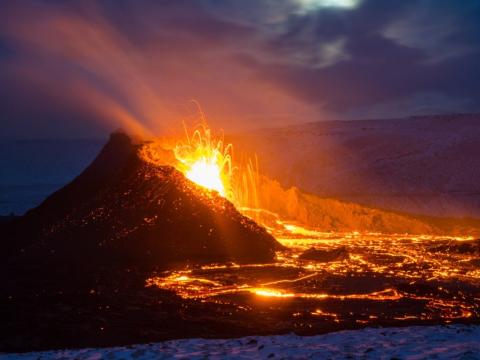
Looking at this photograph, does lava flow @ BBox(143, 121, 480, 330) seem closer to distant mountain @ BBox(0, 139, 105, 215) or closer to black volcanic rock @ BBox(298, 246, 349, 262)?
black volcanic rock @ BBox(298, 246, 349, 262)

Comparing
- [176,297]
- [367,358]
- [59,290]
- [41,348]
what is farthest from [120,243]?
[367,358]

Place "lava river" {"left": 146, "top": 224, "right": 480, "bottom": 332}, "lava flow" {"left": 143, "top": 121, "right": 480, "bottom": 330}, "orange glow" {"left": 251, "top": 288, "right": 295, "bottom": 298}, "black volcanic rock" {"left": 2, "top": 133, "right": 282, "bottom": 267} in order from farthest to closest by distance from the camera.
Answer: "black volcanic rock" {"left": 2, "top": 133, "right": 282, "bottom": 267} < "orange glow" {"left": 251, "top": 288, "right": 295, "bottom": 298} < "lava flow" {"left": 143, "top": 121, "right": 480, "bottom": 330} < "lava river" {"left": 146, "top": 224, "right": 480, "bottom": 332}

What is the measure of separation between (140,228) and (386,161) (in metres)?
53.9

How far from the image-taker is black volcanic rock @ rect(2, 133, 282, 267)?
2095cm

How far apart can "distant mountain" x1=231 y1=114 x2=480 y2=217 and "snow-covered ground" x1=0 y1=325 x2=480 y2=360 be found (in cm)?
3476

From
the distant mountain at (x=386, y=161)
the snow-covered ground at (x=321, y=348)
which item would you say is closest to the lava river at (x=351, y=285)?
the snow-covered ground at (x=321, y=348)

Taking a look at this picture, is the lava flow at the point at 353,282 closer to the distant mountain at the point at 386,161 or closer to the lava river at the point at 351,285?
the lava river at the point at 351,285

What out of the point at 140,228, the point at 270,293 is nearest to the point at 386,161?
the point at 140,228

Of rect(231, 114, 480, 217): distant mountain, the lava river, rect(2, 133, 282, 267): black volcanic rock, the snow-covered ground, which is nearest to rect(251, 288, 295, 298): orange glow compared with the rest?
the lava river

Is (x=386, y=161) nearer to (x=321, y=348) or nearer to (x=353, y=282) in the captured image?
(x=353, y=282)

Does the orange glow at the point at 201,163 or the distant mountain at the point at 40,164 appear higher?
the distant mountain at the point at 40,164

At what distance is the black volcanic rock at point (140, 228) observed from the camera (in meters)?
21.0

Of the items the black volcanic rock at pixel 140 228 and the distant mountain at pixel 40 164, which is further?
the distant mountain at pixel 40 164

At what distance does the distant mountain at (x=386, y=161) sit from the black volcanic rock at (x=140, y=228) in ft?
85.7
